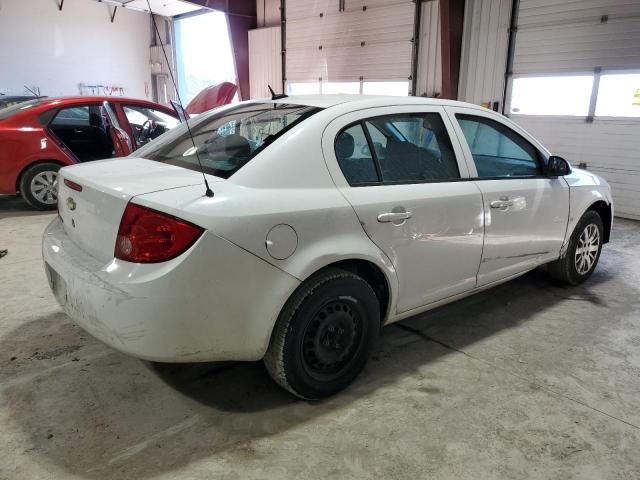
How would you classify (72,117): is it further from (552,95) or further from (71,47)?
(71,47)

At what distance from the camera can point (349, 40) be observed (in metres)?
10.5

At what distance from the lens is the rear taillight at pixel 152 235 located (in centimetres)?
179

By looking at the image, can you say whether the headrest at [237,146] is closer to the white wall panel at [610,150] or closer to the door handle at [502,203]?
the door handle at [502,203]

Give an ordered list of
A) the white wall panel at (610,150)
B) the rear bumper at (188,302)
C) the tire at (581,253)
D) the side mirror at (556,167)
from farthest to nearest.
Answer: the white wall panel at (610,150) < the tire at (581,253) < the side mirror at (556,167) < the rear bumper at (188,302)

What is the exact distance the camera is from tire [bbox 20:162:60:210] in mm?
5796

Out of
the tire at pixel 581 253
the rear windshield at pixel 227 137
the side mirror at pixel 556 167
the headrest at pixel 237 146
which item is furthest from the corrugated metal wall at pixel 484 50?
the headrest at pixel 237 146

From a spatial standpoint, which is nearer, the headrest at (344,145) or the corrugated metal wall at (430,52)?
the headrest at (344,145)

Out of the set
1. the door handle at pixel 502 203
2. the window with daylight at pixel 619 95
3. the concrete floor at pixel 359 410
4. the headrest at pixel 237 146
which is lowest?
the concrete floor at pixel 359 410

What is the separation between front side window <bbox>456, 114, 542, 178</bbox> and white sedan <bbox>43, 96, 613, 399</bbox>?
2 cm

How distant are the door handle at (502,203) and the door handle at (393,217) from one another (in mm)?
707

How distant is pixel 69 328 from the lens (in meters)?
2.99

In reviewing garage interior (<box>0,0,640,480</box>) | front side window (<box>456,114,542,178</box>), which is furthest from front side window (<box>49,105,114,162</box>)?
front side window (<box>456,114,542,178</box>)

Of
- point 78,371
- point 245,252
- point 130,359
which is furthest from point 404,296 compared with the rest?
point 78,371

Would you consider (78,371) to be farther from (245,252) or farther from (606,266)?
(606,266)
